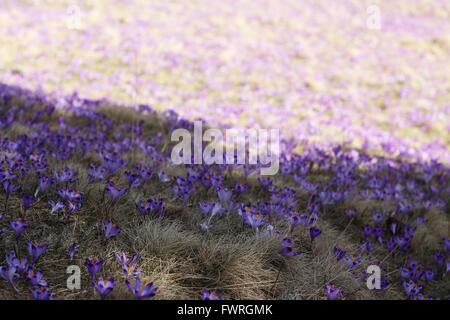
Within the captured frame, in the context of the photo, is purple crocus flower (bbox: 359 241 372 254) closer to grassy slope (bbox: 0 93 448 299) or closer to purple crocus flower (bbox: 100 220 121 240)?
grassy slope (bbox: 0 93 448 299)

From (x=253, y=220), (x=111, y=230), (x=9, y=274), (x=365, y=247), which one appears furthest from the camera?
(x=365, y=247)

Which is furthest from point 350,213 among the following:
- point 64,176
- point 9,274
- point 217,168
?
point 9,274

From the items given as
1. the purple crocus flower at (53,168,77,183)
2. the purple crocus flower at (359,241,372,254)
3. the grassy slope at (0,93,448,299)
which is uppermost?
the purple crocus flower at (53,168,77,183)

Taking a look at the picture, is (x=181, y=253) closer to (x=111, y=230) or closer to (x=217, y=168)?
(x=111, y=230)

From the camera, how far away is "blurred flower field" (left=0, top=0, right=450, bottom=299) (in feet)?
8.97

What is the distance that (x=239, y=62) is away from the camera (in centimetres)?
1482

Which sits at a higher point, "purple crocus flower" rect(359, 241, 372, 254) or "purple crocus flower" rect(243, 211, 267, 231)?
"purple crocus flower" rect(243, 211, 267, 231)

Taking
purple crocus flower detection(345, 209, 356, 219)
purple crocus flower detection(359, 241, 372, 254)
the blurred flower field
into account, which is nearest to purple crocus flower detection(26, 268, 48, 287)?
the blurred flower field

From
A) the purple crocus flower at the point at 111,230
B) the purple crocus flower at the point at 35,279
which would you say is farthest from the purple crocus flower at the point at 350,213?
the purple crocus flower at the point at 35,279

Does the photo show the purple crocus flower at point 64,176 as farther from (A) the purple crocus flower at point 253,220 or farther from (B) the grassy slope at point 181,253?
(A) the purple crocus flower at point 253,220

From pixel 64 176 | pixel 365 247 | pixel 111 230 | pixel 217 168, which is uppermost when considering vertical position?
pixel 64 176

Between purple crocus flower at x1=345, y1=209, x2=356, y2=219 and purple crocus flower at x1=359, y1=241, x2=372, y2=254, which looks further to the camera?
purple crocus flower at x1=345, y1=209, x2=356, y2=219

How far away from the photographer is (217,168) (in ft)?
15.8
